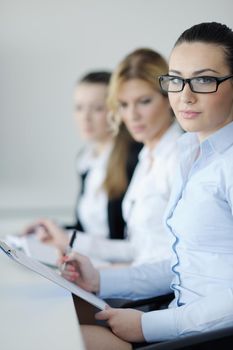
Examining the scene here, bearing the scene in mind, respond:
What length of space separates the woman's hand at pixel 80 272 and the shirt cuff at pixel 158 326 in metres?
0.24

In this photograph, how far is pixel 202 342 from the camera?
0.89 m

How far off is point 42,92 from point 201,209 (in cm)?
198

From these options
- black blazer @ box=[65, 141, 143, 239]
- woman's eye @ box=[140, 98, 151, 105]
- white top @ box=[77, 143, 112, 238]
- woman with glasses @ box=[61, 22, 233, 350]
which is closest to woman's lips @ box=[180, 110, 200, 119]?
woman with glasses @ box=[61, 22, 233, 350]

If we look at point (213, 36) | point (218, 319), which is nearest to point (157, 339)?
point (218, 319)

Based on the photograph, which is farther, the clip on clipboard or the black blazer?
the black blazer

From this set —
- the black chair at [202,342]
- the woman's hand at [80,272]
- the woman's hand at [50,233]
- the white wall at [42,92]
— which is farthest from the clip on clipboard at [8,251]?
the white wall at [42,92]

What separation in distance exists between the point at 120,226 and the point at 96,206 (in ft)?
0.53

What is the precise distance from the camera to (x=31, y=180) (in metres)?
2.89

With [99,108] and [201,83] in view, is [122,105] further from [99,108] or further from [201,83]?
[201,83]

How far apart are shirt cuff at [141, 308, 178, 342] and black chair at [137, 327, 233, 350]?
0.13 meters

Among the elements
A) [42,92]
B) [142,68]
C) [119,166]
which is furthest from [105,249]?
[42,92]

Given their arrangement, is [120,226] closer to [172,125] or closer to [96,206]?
[96,206]

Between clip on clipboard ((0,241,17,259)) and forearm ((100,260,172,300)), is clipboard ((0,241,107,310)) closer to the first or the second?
clip on clipboard ((0,241,17,259))

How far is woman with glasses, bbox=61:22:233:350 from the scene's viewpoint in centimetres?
100
